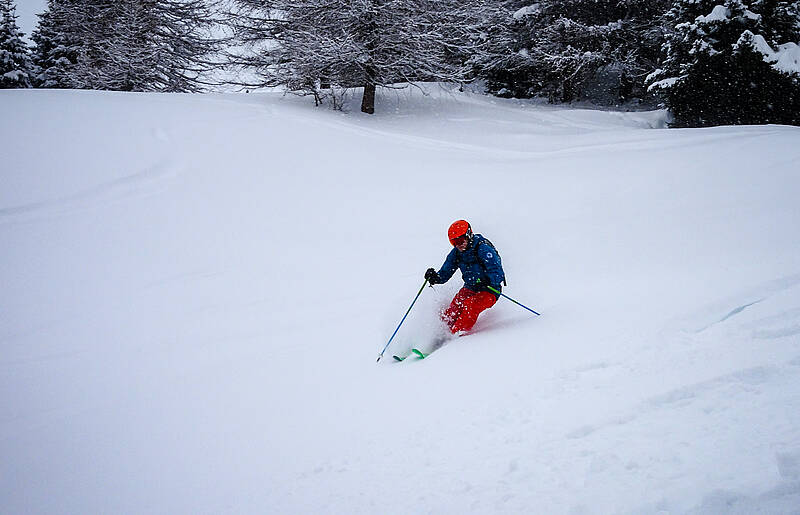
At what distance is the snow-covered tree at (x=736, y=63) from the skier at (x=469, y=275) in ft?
35.7

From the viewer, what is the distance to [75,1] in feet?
61.6

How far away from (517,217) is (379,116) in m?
7.67

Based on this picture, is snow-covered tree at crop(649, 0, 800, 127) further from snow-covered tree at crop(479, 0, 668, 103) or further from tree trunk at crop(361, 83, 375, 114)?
tree trunk at crop(361, 83, 375, 114)

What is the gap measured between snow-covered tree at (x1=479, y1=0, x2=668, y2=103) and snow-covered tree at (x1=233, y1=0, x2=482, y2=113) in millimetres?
4134

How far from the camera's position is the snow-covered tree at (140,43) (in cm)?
1725

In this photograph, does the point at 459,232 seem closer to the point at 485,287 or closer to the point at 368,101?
the point at 485,287

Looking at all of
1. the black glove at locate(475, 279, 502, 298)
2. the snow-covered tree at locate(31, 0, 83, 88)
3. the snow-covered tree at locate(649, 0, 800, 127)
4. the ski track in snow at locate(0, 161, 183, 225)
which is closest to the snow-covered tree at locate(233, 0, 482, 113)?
the ski track in snow at locate(0, 161, 183, 225)


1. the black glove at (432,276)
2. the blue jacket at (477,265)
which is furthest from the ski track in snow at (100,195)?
the blue jacket at (477,265)

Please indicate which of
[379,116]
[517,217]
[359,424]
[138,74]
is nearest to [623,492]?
[359,424]

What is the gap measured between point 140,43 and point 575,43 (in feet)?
56.9

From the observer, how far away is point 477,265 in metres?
5.26

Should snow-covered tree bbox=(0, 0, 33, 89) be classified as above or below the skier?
above

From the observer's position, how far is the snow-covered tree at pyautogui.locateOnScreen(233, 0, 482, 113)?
12305 mm

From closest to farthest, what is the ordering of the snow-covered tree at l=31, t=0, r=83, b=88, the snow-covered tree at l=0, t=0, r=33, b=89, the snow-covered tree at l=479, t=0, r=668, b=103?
the snow-covered tree at l=479, t=0, r=668, b=103 → the snow-covered tree at l=31, t=0, r=83, b=88 → the snow-covered tree at l=0, t=0, r=33, b=89
